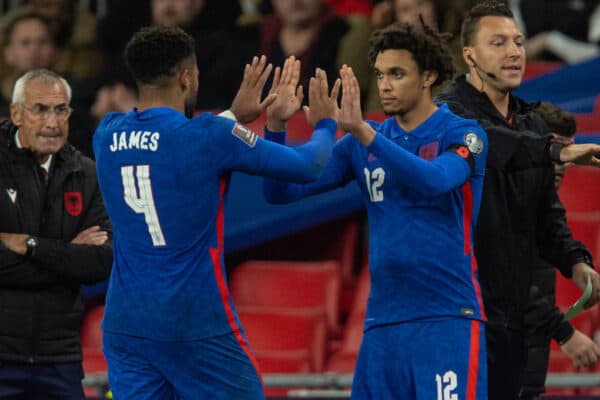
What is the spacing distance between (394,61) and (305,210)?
3606 mm

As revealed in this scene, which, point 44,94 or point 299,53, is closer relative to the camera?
point 44,94

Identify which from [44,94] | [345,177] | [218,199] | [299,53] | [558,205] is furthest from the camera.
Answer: [299,53]

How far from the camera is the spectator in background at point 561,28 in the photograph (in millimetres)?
10469

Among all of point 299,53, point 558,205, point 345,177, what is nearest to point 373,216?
point 345,177

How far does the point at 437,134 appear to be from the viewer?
5441 millimetres

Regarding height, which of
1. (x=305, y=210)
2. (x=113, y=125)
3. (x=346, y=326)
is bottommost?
(x=346, y=326)

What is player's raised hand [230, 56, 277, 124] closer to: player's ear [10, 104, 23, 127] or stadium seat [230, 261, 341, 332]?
player's ear [10, 104, 23, 127]

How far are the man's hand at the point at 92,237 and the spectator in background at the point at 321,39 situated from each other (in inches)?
133

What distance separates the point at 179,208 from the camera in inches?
203

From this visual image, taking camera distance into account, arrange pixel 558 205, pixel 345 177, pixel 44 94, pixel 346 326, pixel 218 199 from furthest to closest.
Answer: pixel 346 326, pixel 44 94, pixel 558 205, pixel 345 177, pixel 218 199

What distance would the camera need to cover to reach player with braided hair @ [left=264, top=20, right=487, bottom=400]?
208 inches

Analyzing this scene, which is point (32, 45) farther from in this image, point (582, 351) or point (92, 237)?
point (582, 351)

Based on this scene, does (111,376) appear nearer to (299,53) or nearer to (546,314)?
(546,314)

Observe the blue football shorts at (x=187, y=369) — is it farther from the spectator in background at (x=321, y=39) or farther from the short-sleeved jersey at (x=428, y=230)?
the spectator in background at (x=321, y=39)
